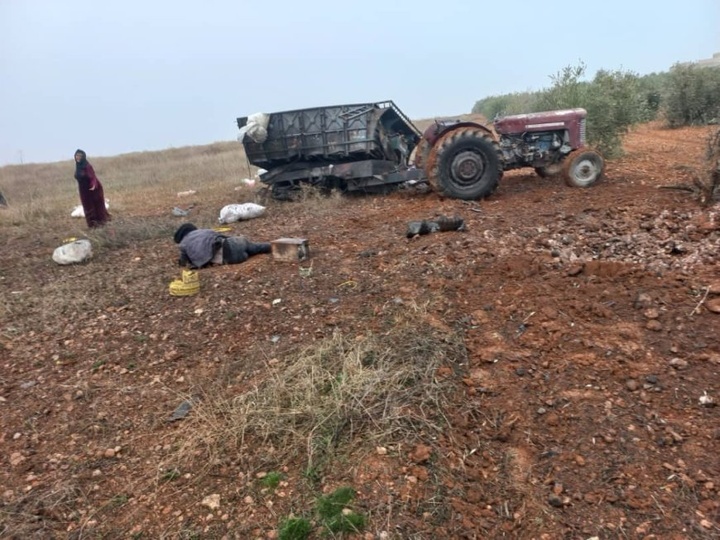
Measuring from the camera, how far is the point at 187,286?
15.9 ft

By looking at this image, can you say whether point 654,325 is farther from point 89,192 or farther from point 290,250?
point 89,192

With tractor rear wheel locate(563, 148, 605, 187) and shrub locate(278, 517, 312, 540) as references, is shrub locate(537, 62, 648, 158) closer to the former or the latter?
tractor rear wheel locate(563, 148, 605, 187)

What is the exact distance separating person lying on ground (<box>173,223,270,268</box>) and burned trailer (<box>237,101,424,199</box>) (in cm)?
366

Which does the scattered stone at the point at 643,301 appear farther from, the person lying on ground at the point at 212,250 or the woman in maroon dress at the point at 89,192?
the woman in maroon dress at the point at 89,192

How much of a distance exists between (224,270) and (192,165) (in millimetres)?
16717

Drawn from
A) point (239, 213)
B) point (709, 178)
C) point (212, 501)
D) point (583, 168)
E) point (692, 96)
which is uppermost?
point (692, 96)

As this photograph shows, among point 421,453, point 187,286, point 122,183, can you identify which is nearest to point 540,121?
point 187,286

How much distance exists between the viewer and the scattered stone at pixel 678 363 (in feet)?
9.69

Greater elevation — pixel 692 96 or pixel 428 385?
pixel 692 96

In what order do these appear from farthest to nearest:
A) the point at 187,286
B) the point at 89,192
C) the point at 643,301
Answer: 1. the point at 89,192
2. the point at 187,286
3. the point at 643,301

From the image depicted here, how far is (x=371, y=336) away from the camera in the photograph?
3613mm

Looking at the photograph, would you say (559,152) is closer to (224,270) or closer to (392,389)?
(224,270)

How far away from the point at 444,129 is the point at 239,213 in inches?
134

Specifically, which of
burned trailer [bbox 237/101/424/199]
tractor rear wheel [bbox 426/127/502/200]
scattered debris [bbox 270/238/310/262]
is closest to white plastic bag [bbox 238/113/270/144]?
burned trailer [bbox 237/101/424/199]
